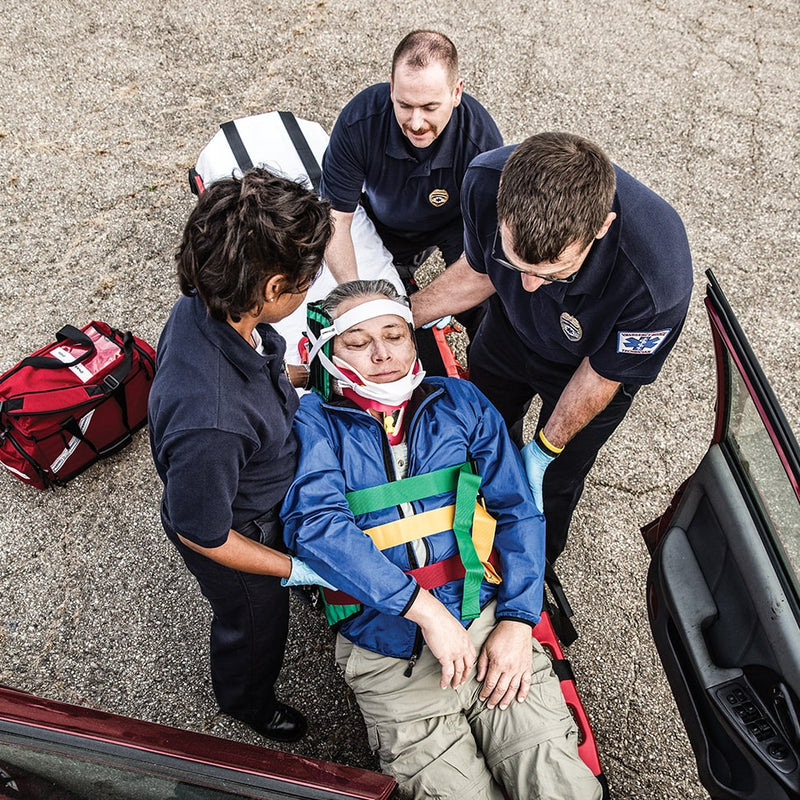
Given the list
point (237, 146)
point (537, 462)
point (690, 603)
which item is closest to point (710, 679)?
point (690, 603)

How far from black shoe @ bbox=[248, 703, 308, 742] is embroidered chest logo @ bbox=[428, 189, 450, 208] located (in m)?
2.40

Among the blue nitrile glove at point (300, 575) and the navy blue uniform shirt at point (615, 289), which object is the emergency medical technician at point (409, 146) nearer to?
the navy blue uniform shirt at point (615, 289)

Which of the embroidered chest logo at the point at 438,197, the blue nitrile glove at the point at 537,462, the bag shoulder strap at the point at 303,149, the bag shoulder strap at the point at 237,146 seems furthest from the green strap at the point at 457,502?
the bag shoulder strap at the point at 237,146

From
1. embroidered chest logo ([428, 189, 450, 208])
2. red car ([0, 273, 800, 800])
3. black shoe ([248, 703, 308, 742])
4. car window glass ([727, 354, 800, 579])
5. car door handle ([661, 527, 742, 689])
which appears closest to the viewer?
red car ([0, 273, 800, 800])

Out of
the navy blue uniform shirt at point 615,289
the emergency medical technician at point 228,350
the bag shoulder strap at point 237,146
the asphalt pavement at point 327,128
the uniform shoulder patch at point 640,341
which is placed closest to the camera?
the emergency medical technician at point 228,350

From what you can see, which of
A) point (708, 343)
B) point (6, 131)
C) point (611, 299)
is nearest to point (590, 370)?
point (611, 299)

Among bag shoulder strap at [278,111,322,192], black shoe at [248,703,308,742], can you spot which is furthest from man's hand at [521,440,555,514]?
bag shoulder strap at [278,111,322,192]

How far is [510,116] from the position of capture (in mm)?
5605

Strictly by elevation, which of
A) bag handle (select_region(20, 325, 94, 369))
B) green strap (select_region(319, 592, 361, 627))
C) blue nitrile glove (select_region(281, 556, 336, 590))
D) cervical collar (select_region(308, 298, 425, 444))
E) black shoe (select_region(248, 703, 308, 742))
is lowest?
black shoe (select_region(248, 703, 308, 742))

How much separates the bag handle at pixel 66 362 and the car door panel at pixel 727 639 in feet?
8.99

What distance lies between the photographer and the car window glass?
2.02 metres

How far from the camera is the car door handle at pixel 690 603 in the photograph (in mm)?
2143

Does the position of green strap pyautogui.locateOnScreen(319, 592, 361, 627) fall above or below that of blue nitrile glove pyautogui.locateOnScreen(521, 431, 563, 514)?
below

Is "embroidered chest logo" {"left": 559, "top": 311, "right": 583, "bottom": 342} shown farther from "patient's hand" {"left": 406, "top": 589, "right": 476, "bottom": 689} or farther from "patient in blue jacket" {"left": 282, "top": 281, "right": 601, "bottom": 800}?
"patient's hand" {"left": 406, "top": 589, "right": 476, "bottom": 689}
